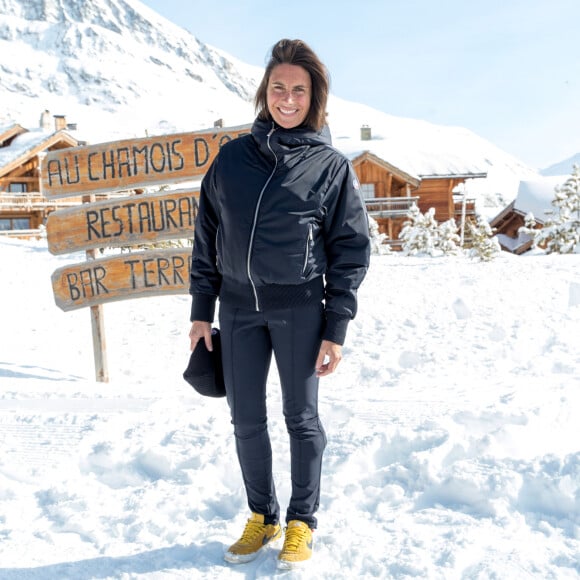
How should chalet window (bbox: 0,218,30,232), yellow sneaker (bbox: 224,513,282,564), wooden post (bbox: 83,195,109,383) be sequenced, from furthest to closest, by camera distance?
1. chalet window (bbox: 0,218,30,232)
2. wooden post (bbox: 83,195,109,383)
3. yellow sneaker (bbox: 224,513,282,564)

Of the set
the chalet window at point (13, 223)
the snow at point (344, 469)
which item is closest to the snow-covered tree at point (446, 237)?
the snow at point (344, 469)

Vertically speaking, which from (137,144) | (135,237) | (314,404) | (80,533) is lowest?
(80,533)

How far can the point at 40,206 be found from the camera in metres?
34.1

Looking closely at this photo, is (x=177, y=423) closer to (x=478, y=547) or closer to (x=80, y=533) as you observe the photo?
(x=80, y=533)

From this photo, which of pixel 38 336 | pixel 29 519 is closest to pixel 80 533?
pixel 29 519

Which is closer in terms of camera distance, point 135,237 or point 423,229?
point 135,237

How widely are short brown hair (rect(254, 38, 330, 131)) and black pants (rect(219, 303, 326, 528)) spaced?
83cm

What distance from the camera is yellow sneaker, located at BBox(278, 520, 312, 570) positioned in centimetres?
275

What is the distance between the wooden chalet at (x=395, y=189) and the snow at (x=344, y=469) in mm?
22853

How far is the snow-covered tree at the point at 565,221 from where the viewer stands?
18.3m

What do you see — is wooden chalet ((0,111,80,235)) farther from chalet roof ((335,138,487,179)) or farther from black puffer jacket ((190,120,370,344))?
black puffer jacket ((190,120,370,344))

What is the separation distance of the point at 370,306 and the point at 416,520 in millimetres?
4743

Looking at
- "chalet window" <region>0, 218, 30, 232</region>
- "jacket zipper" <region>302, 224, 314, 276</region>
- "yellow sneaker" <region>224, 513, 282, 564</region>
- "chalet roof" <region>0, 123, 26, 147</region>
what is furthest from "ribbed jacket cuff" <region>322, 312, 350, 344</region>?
"chalet roof" <region>0, 123, 26, 147</region>

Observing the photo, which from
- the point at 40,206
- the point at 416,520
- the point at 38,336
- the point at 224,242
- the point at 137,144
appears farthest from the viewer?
the point at 40,206
